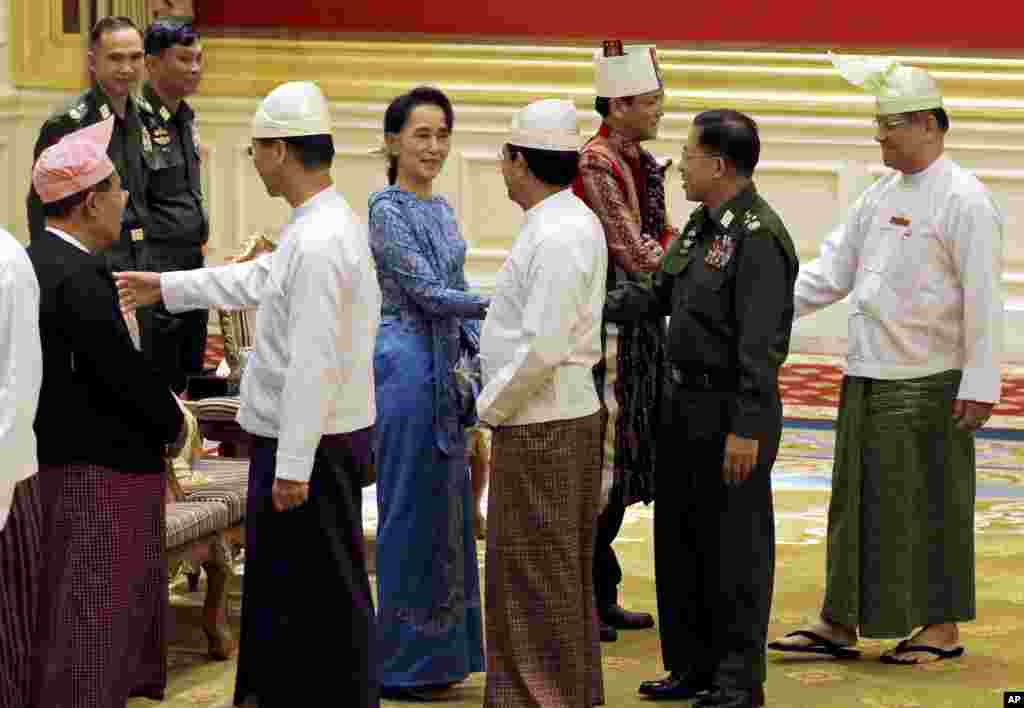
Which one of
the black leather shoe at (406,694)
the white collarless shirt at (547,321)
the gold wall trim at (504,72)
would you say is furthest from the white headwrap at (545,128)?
the gold wall trim at (504,72)

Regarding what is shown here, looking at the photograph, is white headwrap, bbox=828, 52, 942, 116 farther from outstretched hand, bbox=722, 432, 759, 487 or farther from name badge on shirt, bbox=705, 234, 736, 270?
outstretched hand, bbox=722, 432, 759, 487

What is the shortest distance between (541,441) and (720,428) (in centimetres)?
49

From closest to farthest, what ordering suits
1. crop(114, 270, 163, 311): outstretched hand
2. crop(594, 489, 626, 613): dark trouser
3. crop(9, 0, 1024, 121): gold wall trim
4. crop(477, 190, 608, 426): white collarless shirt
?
crop(477, 190, 608, 426): white collarless shirt, crop(114, 270, 163, 311): outstretched hand, crop(594, 489, 626, 613): dark trouser, crop(9, 0, 1024, 121): gold wall trim

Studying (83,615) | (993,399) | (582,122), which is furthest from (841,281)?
(582,122)

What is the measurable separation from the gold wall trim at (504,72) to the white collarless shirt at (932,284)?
Result: 5034mm

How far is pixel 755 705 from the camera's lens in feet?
15.6

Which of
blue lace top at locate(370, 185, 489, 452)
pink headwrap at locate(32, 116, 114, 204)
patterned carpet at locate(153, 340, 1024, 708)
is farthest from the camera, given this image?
patterned carpet at locate(153, 340, 1024, 708)

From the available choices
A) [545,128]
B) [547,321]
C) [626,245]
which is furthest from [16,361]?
[626,245]

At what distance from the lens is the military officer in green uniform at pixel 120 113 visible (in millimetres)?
6160

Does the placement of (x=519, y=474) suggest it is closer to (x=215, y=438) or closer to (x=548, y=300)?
(x=548, y=300)

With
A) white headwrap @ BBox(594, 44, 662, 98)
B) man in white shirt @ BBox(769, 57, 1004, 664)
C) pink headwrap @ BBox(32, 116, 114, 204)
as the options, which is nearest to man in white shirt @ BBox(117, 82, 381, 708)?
pink headwrap @ BBox(32, 116, 114, 204)

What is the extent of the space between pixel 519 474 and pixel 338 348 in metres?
0.66

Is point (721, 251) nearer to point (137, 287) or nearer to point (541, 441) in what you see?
point (541, 441)

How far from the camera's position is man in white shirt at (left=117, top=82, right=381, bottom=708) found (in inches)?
159
